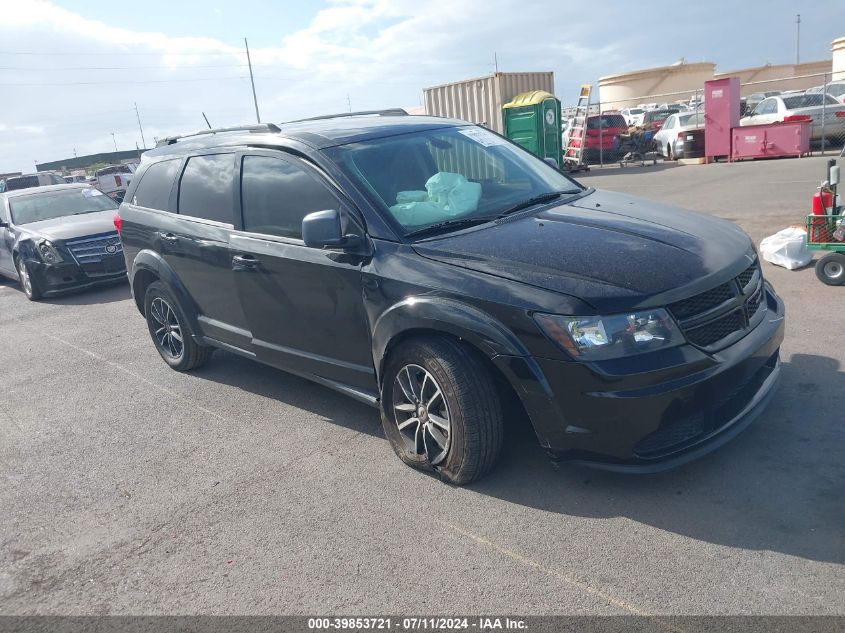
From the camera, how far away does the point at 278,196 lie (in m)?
4.54

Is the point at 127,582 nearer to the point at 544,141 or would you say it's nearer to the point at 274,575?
the point at 274,575

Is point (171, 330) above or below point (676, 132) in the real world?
below

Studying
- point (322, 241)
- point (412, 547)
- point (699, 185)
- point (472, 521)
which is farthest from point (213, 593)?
point (699, 185)

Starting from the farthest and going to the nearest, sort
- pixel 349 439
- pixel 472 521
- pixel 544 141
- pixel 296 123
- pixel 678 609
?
1. pixel 544 141
2. pixel 296 123
3. pixel 349 439
4. pixel 472 521
5. pixel 678 609

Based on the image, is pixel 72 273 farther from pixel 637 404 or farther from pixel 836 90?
pixel 836 90

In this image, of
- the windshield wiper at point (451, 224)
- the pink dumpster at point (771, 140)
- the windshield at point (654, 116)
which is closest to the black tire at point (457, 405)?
the windshield wiper at point (451, 224)

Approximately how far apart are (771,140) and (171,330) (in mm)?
18407

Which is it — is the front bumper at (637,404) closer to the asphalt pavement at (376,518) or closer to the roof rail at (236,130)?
the asphalt pavement at (376,518)

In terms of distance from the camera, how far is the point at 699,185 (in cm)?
1542

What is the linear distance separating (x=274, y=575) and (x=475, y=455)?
3.61ft

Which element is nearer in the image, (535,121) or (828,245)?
(828,245)

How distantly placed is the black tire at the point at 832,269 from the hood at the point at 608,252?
9.62ft

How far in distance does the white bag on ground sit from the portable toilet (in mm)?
12781

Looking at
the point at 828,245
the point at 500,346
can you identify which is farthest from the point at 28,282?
the point at 828,245
